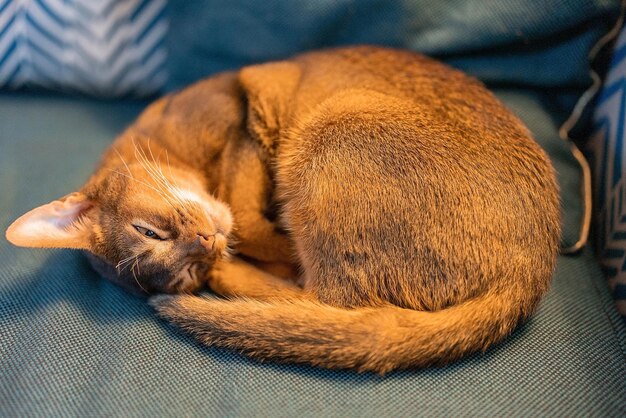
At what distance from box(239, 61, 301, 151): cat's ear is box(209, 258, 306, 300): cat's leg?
395 mm

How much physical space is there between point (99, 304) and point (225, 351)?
402 millimetres

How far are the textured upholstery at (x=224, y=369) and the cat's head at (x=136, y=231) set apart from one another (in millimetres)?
95

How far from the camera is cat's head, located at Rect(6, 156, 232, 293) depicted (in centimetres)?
142

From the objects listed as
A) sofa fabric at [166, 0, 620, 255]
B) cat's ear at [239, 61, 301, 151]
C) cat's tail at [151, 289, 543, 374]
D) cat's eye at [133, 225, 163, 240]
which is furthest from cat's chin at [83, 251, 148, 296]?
sofa fabric at [166, 0, 620, 255]

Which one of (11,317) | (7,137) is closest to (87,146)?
(7,137)

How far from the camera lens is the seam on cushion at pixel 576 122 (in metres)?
1.59

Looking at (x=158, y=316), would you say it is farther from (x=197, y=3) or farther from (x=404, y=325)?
(x=197, y=3)

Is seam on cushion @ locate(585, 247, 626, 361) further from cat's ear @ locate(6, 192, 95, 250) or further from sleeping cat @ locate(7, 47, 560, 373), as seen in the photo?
cat's ear @ locate(6, 192, 95, 250)

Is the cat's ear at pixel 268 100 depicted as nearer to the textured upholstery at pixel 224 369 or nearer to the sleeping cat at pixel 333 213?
the sleeping cat at pixel 333 213

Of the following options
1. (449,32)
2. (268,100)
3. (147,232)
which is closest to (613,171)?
(449,32)

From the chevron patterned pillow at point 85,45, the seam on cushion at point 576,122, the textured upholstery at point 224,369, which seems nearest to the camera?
the textured upholstery at point 224,369

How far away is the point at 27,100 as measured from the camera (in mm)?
2193

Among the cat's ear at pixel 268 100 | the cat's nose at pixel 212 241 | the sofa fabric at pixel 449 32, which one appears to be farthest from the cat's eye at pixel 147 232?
the sofa fabric at pixel 449 32

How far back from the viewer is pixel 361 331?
117 cm
